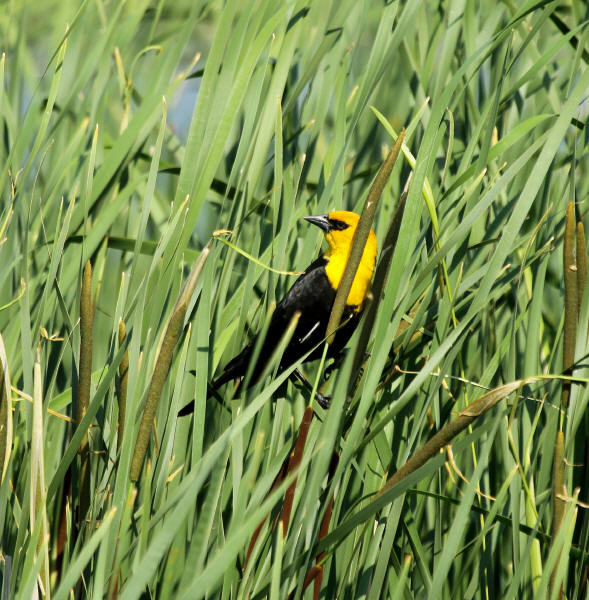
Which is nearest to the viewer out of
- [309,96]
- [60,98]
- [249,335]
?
[249,335]

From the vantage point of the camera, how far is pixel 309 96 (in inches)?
53.0

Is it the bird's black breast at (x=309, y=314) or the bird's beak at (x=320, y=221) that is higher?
the bird's beak at (x=320, y=221)

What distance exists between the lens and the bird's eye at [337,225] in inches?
54.0

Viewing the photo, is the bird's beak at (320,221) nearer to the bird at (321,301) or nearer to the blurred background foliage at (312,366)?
the blurred background foliage at (312,366)

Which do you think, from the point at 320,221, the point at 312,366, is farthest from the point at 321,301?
the point at 320,221

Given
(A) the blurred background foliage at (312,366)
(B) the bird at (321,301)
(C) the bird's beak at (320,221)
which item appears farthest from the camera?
(B) the bird at (321,301)

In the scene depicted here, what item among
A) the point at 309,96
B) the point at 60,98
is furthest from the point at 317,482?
the point at 60,98

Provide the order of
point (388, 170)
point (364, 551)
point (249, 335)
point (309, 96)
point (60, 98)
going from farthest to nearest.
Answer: point (60, 98) → point (309, 96) → point (249, 335) → point (364, 551) → point (388, 170)

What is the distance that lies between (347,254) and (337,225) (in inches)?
2.7

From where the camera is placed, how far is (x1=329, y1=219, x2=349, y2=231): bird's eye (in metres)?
1.37

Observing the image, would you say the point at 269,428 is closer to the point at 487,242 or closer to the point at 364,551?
the point at 364,551

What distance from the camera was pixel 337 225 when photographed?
1428mm

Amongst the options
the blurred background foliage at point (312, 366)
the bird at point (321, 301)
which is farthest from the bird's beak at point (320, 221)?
the bird at point (321, 301)

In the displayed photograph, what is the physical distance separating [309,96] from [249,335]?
0.48 metres
